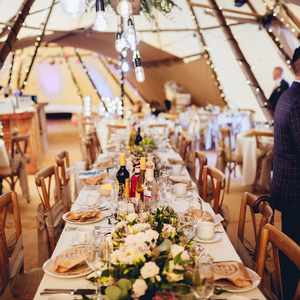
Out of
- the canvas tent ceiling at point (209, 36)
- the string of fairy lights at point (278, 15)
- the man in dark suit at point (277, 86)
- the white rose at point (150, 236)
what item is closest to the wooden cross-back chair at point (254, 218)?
the white rose at point (150, 236)

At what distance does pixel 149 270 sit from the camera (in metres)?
1.43

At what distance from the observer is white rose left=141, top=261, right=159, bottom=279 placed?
1.42m

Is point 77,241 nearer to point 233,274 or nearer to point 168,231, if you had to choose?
point 168,231

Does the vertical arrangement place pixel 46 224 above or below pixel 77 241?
below

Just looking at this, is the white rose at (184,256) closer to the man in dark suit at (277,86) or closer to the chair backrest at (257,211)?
the chair backrest at (257,211)

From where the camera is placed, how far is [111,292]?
140 cm

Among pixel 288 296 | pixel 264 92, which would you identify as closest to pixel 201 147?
pixel 264 92

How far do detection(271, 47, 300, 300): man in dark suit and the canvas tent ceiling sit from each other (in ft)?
16.9

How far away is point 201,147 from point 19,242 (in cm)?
730

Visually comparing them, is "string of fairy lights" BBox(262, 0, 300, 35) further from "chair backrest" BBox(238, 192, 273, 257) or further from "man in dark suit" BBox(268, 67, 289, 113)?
"chair backrest" BBox(238, 192, 273, 257)

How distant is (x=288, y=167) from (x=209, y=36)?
748cm

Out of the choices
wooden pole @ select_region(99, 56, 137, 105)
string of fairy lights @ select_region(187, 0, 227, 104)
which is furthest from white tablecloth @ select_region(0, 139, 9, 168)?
wooden pole @ select_region(99, 56, 137, 105)

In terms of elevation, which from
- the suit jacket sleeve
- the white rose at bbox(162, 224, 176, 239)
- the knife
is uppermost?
the suit jacket sleeve

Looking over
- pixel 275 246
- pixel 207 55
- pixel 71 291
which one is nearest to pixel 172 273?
pixel 71 291
